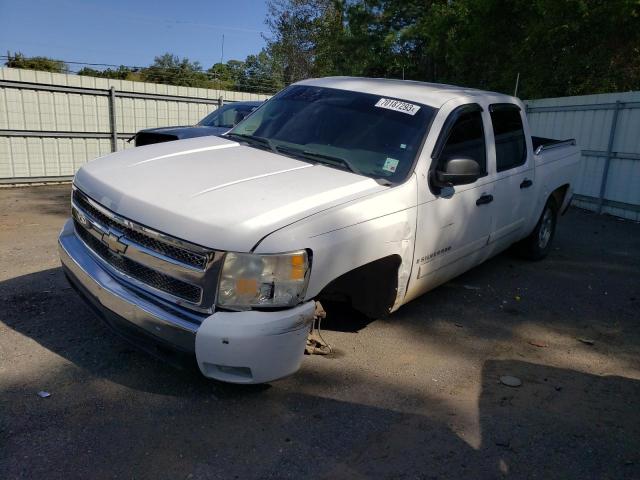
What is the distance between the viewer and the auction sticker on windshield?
13.8 feet

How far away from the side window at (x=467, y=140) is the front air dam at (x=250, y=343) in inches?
75.7

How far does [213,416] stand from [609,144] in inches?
386

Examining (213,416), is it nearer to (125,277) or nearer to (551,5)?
(125,277)

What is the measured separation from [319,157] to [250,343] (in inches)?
64.9

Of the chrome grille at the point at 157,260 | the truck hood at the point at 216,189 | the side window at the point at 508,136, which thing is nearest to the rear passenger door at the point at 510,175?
the side window at the point at 508,136

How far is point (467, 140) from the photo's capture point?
4.54 m

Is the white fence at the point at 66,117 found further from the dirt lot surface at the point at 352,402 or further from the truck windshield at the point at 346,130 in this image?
the truck windshield at the point at 346,130

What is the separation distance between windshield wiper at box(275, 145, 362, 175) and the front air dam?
4.01 ft

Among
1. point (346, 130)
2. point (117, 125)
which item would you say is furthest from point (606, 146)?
point (117, 125)

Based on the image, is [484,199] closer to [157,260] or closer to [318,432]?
[318,432]

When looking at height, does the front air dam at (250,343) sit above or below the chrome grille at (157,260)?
below

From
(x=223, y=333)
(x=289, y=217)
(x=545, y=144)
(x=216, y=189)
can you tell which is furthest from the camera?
(x=545, y=144)

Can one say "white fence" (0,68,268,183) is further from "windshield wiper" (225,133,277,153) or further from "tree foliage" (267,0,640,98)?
"tree foliage" (267,0,640,98)

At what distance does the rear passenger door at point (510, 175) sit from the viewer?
496cm
